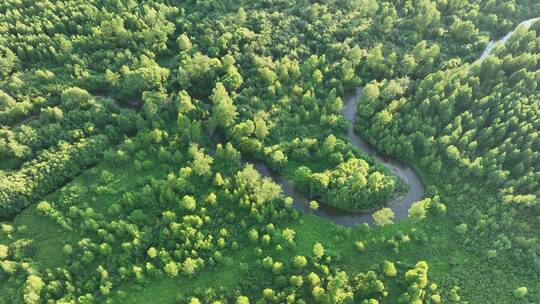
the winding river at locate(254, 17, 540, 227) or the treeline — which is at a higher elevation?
the treeline

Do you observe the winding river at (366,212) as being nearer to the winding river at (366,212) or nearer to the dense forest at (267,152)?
the winding river at (366,212)

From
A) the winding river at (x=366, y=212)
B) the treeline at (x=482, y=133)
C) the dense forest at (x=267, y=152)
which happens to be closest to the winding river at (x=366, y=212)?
the winding river at (x=366, y=212)

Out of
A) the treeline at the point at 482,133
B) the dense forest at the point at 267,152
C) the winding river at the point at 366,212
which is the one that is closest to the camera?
the dense forest at the point at 267,152

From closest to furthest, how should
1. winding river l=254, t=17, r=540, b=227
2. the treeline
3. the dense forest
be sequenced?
the dense forest → the treeline → winding river l=254, t=17, r=540, b=227

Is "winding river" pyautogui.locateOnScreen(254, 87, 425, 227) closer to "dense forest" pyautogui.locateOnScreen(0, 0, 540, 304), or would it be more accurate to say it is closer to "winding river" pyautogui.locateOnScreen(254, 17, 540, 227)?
"winding river" pyautogui.locateOnScreen(254, 17, 540, 227)

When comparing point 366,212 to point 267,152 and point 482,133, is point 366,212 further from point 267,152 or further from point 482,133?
point 482,133

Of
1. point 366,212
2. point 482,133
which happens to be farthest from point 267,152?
point 482,133

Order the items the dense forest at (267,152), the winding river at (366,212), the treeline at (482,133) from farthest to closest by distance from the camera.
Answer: the winding river at (366,212) → the treeline at (482,133) → the dense forest at (267,152)

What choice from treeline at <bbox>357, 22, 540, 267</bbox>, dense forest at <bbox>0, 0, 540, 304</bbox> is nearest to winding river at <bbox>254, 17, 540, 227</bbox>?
dense forest at <bbox>0, 0, 540, 304</bbox>
